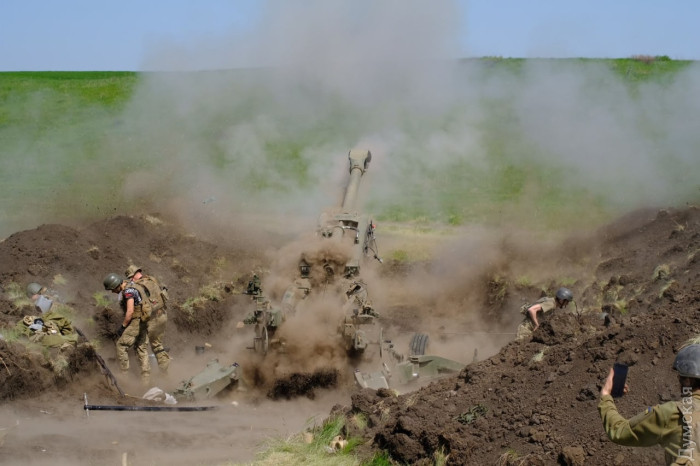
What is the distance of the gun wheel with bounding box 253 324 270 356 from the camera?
42.4 ft

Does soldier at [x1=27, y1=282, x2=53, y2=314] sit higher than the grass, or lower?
higher

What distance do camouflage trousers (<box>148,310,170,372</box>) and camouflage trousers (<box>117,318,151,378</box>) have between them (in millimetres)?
112

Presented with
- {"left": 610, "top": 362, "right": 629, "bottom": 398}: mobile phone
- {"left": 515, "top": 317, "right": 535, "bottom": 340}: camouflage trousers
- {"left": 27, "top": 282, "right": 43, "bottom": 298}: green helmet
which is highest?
{"left": 27, "top": 282, "right": 43, "bottom": 298}: green helmet

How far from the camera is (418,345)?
14211 mm

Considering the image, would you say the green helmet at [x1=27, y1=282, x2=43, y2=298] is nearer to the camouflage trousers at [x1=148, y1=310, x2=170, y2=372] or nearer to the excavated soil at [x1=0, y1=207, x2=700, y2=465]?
the excavated soil at [x1=0, y1=207, x2=700, y2=465]

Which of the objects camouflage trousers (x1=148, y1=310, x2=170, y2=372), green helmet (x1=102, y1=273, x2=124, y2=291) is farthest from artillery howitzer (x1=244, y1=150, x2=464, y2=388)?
green helmet (x1=102, y1=273, x2=124, y2=291)

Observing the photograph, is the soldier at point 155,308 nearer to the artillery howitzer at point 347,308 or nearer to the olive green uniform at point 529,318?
the artillery howitzer at point 347,308

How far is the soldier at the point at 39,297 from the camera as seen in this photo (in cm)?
1268

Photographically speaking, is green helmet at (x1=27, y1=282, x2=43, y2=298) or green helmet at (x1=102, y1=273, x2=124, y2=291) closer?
green helmet at (x1=102, y1=273, x2=124, y2=291)

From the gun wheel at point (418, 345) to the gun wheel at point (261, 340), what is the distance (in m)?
2.44

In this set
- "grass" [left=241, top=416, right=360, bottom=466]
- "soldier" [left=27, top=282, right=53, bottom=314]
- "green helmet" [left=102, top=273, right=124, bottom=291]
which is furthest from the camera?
"soldier" [left=27, top=282, right=53, bottom=314]

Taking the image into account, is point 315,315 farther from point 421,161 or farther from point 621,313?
point 421,161

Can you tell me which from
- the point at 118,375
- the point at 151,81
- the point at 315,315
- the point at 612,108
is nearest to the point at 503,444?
the point at 315,315

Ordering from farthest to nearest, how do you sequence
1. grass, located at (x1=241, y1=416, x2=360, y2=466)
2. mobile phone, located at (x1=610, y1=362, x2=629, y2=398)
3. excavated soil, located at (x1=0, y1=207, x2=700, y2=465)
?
grass, located at (x1=241, y1=416, x2=360, y2=466) → excavated soil, located at (x1=0, y1=207, x2=700, y2=465) → mobile phone, located at (x1=610, y1=362, x2=629, y2=398)
